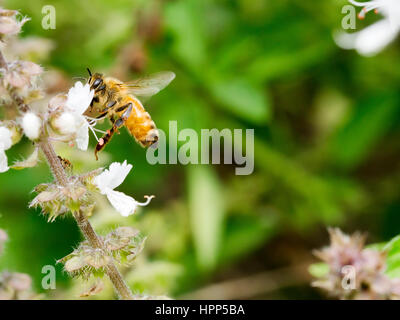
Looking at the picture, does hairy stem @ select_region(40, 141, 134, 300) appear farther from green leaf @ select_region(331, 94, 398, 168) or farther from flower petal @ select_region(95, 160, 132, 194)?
green leaf @ select_region(331, 94, 398, 168)

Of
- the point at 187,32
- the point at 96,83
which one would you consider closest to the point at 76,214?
the point at 96,83

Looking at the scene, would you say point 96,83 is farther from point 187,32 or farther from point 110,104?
point 187,32

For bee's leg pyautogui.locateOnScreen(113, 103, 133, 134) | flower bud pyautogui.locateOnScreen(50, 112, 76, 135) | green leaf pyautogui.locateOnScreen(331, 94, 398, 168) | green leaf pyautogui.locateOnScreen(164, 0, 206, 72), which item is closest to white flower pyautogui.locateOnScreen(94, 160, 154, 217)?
flower bud pyautogui.locateOnScreen(50, 112, 76, 135)

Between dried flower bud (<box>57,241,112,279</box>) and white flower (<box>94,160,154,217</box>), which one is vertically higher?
white flower (<box>94,160,154,217</box>)

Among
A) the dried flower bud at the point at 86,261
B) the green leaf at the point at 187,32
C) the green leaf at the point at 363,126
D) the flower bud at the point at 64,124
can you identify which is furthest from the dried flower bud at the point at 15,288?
the green leaf at the point at 363,126

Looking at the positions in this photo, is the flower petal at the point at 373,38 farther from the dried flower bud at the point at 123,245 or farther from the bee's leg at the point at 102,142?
the dried flower bud at the point at 123,245

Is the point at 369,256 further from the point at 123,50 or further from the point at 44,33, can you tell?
the point at 44,33
